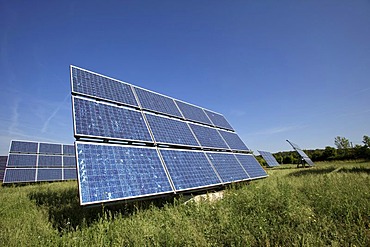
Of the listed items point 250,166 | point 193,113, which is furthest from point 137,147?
point 250,166

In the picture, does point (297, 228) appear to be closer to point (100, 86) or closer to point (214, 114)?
point (100, 86)

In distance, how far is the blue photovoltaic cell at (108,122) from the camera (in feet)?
17.0

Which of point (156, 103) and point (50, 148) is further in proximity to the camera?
point (50, 148)

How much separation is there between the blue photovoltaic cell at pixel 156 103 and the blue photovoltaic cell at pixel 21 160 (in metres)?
12.5

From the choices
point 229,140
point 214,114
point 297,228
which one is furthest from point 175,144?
point 214,114

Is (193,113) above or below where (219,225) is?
above

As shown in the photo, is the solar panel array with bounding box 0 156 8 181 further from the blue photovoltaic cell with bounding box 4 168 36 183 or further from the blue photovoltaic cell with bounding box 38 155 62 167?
the blue photovoltaic cell with bounding box 4 168 36 183

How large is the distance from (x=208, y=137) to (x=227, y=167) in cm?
183

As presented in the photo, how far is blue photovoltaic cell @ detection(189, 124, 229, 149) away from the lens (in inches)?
351

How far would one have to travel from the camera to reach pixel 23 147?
16.0m

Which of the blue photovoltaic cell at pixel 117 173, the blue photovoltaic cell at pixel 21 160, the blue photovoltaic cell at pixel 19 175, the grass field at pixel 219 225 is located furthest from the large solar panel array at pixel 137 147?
the blue photovoltaic cell at pixel 21 160

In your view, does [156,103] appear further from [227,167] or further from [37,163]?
[37,163]

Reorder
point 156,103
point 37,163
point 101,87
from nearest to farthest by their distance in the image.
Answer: point 101,87 < point 156,103 < point 37,163

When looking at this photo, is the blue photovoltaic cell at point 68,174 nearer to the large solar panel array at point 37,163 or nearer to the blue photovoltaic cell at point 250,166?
the large solar panel array at point 37,163
